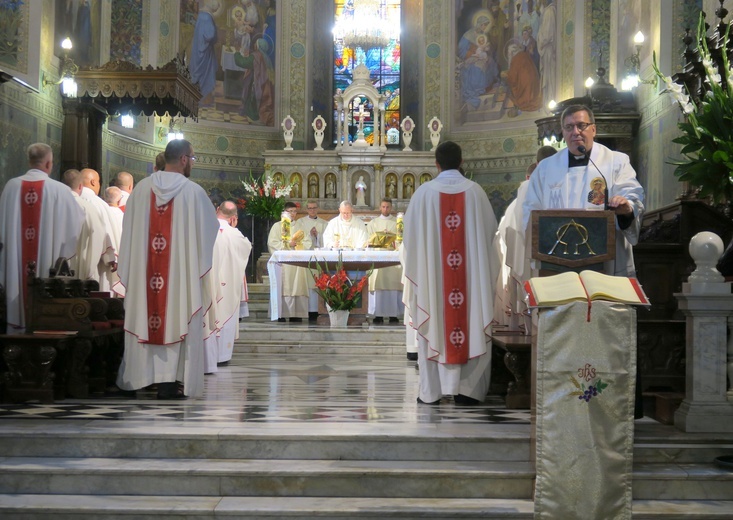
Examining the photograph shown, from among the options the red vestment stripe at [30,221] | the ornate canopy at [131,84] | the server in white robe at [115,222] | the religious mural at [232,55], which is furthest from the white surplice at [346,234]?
the red vestment stripe at [30,221]

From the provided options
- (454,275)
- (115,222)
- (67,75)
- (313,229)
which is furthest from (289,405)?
(313,229)

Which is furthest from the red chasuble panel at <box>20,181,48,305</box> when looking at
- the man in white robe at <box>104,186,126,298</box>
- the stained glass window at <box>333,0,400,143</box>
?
the stained glass window at <box>333,0,400,143</box>

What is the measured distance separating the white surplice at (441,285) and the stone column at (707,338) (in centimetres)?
158

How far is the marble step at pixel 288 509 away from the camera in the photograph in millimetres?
4559

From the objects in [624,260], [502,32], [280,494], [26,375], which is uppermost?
[502,32]

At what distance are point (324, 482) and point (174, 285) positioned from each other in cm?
241

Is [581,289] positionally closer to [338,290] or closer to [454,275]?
[454,275]

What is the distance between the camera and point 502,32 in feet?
60.3

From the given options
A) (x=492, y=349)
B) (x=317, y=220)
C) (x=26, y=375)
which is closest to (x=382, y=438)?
(x=492, y=349)

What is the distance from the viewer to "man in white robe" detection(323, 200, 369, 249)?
14000 millimetres

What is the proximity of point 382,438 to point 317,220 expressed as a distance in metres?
10.2

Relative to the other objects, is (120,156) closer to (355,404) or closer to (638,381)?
(355,404)

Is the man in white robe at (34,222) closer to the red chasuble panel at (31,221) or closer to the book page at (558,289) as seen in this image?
the red chasuble panel at (31,221)

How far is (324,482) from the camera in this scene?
4855mm
